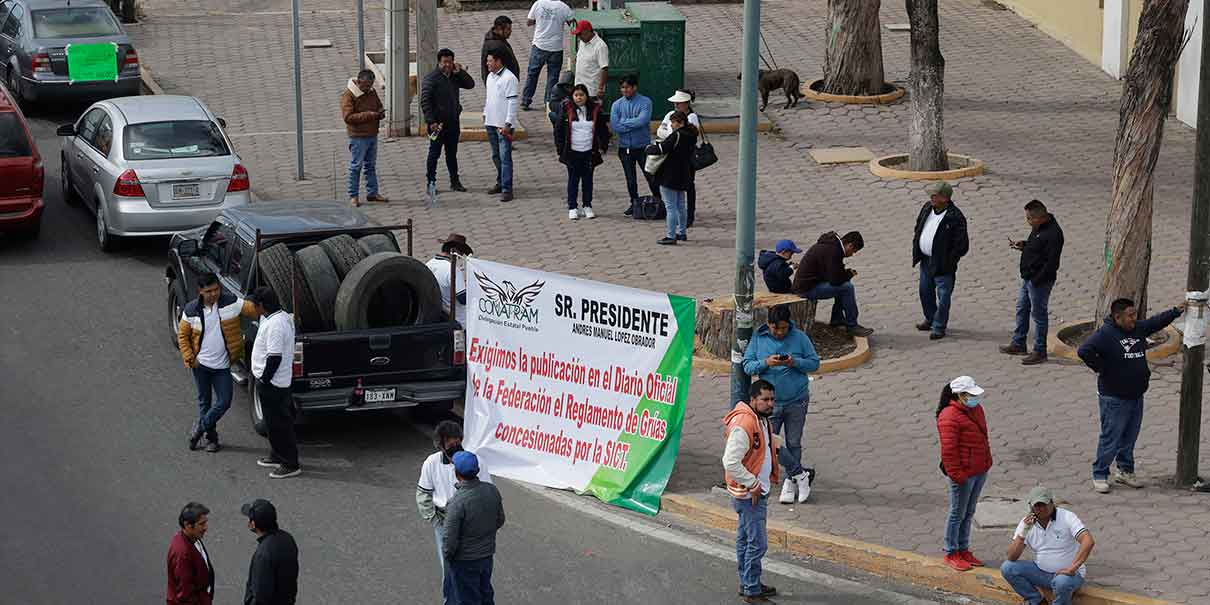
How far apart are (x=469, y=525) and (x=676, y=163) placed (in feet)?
31.4

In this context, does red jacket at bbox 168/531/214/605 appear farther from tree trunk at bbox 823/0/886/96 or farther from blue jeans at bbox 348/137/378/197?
tree trunk at bbox 823/0/886/96

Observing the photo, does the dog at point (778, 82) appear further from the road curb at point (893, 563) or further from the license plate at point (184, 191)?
the road curb at point (893, 563)

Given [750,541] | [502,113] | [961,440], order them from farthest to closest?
1. [502,113]
2. [961,440]
3. [750,541]

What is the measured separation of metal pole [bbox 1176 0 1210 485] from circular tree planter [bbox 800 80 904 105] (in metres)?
12.6

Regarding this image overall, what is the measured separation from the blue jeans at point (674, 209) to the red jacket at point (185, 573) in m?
10.3

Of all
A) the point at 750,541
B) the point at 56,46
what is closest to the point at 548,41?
the point at 56,46

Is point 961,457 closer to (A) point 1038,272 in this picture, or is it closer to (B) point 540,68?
(A) point 1038,272

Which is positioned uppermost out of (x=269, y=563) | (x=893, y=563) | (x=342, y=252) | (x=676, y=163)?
(x=676, y=163)

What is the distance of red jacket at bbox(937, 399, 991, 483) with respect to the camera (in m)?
Answer: 11.9

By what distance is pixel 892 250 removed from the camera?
64.6 ft

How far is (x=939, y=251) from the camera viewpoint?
16.7 meters

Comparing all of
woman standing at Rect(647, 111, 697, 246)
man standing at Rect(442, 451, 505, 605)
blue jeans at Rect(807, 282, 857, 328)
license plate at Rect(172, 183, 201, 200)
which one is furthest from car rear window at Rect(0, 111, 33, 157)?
man standing at Rect(442, 451, 505, 605)

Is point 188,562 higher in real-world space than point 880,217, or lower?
lower

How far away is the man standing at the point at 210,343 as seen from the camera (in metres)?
14.2
